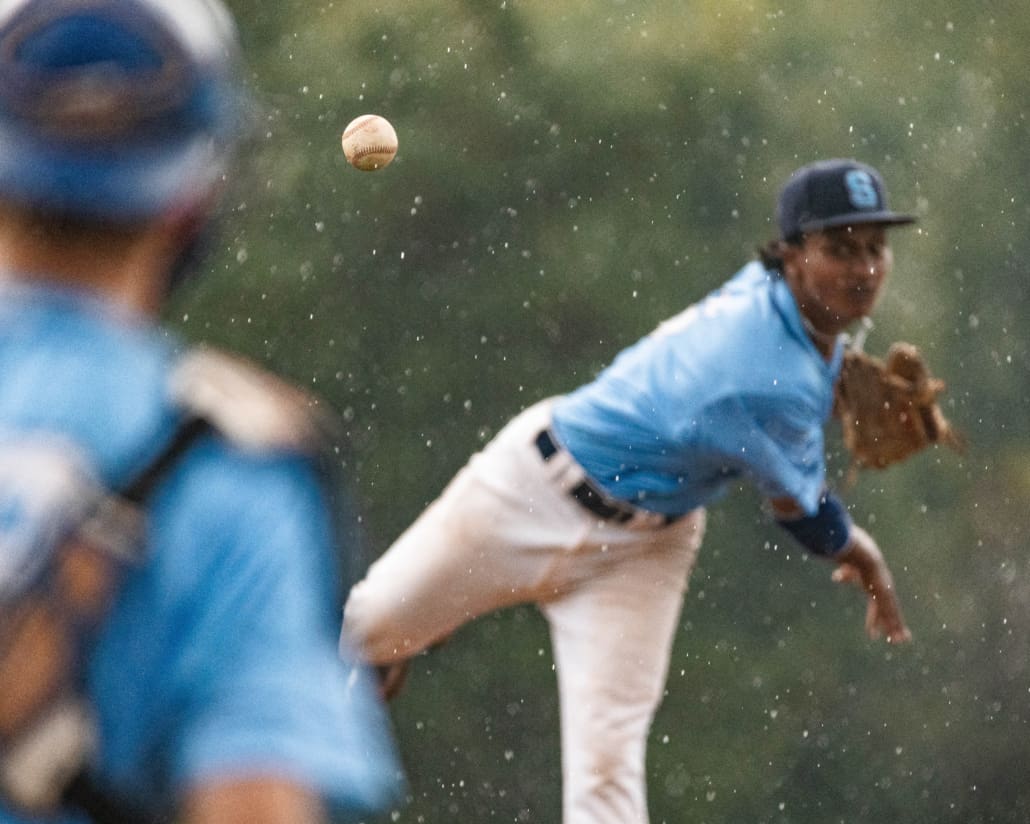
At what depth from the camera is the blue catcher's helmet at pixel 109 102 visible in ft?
3.86

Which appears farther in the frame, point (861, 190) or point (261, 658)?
point (861, 190)

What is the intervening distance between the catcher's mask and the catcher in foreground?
3.67m

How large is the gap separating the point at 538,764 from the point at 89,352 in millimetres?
11317

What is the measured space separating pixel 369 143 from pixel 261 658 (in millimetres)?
4907

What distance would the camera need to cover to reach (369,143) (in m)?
5.97

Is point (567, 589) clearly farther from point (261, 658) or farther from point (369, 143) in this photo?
point (261, 658)

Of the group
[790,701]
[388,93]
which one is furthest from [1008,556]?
[388,93]

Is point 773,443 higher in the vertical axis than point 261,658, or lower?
lower

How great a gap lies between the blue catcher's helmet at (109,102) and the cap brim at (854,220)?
3167 millimetres

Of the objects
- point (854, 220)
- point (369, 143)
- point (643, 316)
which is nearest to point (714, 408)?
point (854, 220)

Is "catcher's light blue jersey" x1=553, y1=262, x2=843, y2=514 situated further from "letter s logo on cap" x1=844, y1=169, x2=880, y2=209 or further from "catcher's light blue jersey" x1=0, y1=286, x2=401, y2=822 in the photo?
"catcher's light blue jersey" x1=0, y1=286, x2=401, y2=822

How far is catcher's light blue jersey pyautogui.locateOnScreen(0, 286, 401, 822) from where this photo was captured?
1.14 metres

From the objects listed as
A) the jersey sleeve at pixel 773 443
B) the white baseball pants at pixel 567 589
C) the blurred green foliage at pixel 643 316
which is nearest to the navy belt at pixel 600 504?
the white baseball pants at pixel 567 589

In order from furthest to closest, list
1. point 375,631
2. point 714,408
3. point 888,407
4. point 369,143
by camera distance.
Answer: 1. point 369,143
2. point 888,407
3. point 375,631
4. point 714,408
